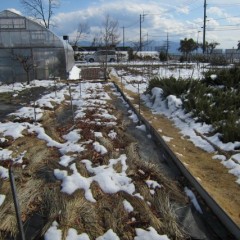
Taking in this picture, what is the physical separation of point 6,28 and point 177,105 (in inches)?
468

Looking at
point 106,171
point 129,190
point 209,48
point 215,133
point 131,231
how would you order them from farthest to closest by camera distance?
point 209,48 < point 215,133 < point 106,171 < point 129,190 < point 131,231

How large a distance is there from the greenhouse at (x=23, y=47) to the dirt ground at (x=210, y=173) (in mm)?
11854

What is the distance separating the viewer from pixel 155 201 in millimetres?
4109

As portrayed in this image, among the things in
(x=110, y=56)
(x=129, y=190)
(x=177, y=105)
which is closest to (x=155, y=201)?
(x=129, y=190)

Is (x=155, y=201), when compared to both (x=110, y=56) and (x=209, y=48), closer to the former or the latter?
(x=110, y=56)

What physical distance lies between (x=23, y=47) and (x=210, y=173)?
14.7m

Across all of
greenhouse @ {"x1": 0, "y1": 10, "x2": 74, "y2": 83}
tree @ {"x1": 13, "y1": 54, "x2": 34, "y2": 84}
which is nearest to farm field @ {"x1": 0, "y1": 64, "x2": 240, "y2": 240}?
tree @ {"x1": 13, "y1": 54, "x2": 34, "y2": 84}

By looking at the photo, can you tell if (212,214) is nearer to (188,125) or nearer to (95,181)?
(95,181)

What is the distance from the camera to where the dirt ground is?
425 centimetres

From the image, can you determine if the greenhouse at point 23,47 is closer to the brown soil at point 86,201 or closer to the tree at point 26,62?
the tree at point 26,62

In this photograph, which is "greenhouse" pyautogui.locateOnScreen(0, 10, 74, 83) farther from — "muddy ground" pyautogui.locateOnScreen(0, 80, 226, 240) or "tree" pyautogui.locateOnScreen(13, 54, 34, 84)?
"muddy ground" pyautogui.locateOnScreen(0, 80, 226, 240)

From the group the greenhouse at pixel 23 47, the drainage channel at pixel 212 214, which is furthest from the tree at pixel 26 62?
the drainage channel at pixel 212 214

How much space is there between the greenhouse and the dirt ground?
467 inches

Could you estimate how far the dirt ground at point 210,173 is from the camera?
4.25 meters
